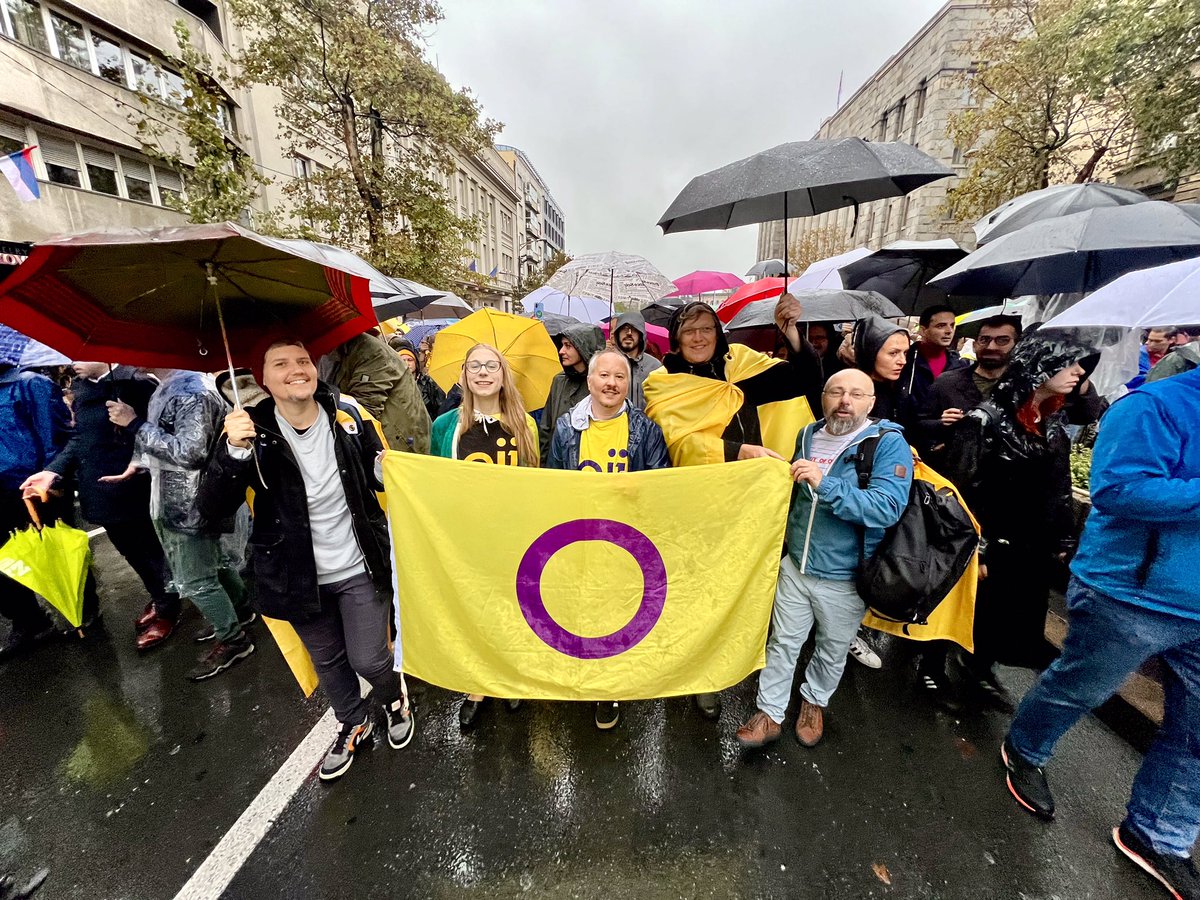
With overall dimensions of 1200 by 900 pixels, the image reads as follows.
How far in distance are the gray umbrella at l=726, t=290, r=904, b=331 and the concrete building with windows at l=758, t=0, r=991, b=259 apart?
57.6 feet

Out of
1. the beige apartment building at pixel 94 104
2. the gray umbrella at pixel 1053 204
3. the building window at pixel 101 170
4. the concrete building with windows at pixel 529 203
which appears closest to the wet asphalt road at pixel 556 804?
the gray umbrella at pixel 1053 204

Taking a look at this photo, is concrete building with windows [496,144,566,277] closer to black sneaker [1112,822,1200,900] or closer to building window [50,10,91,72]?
building window [50,10,91,72]

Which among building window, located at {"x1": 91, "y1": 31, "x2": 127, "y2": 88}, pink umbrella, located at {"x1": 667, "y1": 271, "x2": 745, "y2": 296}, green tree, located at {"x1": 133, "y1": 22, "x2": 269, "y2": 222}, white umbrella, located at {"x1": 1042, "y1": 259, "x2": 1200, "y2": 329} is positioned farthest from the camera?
building window, located at {"x1": 91, "y1": 31, "x2": 127, "y2": 88}

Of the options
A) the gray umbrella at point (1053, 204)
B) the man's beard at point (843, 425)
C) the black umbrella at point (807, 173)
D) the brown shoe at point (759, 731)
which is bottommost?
the brown shoe at point (759, 731)

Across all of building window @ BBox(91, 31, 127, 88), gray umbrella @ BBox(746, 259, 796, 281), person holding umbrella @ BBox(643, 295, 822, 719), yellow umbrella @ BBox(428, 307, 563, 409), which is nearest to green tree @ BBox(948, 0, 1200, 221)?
gray umbrella @ BBox(746, 259, 796, 281)

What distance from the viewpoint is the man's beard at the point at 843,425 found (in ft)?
7.43

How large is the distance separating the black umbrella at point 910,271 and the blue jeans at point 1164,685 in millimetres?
3898

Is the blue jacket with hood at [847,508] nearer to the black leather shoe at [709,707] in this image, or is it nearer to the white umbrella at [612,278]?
the black leather shoe at [709,707]

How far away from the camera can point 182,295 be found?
6.30 feet

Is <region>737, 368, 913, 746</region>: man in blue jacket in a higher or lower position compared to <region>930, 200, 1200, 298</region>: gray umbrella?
lower

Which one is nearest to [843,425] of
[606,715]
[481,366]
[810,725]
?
[810,725]

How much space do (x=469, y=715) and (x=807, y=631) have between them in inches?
77.3

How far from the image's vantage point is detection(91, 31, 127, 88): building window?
500 inches

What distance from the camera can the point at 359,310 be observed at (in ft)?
8.02
